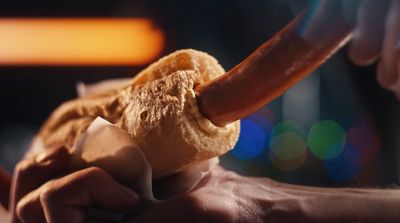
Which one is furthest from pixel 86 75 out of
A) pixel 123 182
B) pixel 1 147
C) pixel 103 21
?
pixel 123 182

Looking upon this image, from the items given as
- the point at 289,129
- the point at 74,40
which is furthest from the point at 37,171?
the point at 74,40

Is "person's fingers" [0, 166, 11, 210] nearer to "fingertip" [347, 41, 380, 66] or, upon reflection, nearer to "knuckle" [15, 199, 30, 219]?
"knuckle" [15, 199, 30, 219]

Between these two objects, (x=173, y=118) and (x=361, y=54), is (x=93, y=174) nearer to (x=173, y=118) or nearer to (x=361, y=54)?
(x=173, y=118)

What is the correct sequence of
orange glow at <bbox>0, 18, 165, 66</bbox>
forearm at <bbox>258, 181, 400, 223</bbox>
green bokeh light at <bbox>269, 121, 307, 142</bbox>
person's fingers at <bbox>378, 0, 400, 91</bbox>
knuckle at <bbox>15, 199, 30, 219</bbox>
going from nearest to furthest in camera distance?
1. person's fingers at <bbox>378, 0, 400, 91</bbox>
2. forearm at <bbox>258, 181, 400, 223</bbox>
3. knuckle at <bbox>15, 199, 30, 219</bbox>
4. green bokeh light at <bbox>269, 121, 307, 142</bbox>
5. orange glow at <bbox>0, 18, 165, 66</bbox>

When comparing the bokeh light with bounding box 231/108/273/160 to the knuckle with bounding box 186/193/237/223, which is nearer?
the knuckle with bounding box 186/193/237/223

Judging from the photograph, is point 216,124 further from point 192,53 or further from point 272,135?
point 272,135

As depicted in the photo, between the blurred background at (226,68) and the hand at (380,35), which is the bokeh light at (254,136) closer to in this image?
the blurred background at (226,68)

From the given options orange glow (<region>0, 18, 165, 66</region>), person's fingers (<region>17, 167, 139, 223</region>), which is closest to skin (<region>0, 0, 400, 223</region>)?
person's fingers (<region>17, 167, 139, 223</region>)
